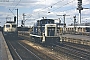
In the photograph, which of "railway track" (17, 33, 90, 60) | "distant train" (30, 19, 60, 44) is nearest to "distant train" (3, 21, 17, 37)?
"distant train" (30, 19, 60, 44)

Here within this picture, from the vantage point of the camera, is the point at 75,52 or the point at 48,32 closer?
the point at 75,52

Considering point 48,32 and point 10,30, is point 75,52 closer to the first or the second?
point 48,32

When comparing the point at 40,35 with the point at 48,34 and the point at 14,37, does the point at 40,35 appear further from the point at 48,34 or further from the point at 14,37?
the point at 14,37

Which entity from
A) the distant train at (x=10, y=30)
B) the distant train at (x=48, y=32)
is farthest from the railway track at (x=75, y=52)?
the distant train at (x=10, y=30)

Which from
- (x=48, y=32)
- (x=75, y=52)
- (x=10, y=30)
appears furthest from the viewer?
(x=10, y=30)

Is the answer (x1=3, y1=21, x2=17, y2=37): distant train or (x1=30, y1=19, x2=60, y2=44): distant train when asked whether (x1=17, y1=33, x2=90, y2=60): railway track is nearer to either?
(x1=30, y1=19, x2=60, y2=44): distant train

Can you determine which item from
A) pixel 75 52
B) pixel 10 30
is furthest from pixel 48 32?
pixel 10 30

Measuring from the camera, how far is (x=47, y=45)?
114ft

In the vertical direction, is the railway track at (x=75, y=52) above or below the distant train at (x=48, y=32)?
below

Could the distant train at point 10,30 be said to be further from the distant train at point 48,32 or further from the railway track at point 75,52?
the railway track at point 75,52

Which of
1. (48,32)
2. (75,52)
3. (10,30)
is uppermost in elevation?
(10,30)

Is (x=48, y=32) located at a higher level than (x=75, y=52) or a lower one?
higher

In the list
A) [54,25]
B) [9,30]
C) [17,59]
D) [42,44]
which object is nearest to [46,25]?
[54,25]

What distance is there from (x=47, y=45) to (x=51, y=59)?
575 inches
